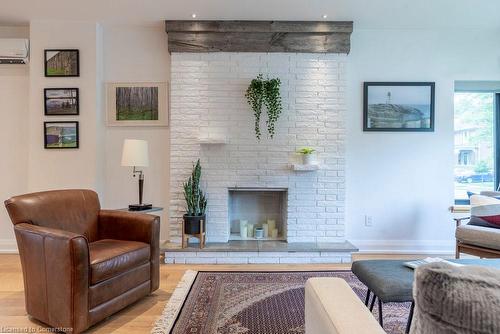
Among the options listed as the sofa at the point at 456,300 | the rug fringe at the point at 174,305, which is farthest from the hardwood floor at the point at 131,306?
the sofa at the point at 456,300

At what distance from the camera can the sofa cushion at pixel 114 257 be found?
1.91 metres

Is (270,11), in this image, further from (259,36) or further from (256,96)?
(256,96)

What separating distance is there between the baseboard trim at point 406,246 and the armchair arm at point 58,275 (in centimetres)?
293

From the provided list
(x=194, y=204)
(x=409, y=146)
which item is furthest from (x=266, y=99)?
(x=409, y=146)

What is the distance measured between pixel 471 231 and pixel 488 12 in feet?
7.80

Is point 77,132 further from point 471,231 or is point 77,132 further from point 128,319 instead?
point 471,231

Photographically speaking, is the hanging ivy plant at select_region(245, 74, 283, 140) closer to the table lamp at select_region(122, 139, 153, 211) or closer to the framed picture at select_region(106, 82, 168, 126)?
the framed picture at select_region(106, 82, 168, 126)

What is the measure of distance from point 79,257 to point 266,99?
7.86 feet

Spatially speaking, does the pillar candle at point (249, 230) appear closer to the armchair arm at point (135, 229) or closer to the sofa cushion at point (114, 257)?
the armchair arm at point (135, 229)

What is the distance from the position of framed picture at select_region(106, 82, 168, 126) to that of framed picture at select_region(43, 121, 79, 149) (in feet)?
1.33

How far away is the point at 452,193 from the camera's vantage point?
142 inches

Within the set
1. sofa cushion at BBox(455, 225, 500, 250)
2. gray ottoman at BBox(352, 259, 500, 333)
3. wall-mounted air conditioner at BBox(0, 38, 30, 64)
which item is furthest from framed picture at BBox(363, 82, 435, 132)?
wall-mounted air conditioner at BBox(0, 38, 30, 64)

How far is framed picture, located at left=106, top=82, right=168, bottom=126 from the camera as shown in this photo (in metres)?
3.60

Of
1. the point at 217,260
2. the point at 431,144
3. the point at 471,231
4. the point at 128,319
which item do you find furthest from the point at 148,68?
the point at 471,231
